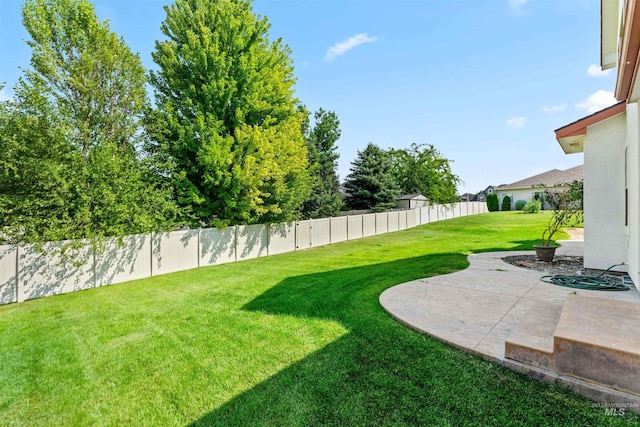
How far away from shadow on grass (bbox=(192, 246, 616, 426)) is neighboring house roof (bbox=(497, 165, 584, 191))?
43.9 meters

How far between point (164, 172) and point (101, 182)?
8.32ft

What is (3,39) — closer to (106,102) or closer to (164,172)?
(106,102)

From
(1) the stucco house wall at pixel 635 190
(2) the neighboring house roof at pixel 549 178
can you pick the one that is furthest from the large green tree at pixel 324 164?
(2) the neighboring house roof at pixel 549 178

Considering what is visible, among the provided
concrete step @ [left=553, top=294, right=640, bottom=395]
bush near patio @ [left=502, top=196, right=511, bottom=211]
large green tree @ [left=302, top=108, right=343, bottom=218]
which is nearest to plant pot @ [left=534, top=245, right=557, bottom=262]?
concrete step @ [left=553, top=294, right=640, bottom=395]

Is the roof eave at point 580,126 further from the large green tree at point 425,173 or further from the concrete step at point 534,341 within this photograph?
the large green tree at point 425,173

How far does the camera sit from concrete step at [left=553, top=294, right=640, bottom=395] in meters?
2.31

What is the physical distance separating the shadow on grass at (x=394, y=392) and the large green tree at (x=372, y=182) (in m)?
20.6

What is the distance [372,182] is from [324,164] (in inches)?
167

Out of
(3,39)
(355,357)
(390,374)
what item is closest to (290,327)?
(355,357)

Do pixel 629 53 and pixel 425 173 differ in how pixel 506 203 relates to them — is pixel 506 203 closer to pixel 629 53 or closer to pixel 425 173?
pixel 425 173

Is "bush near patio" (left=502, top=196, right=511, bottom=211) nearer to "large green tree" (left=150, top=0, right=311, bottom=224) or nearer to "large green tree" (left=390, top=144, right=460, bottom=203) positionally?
"large green tree" (left=390, top=144, right=460, bottom=203)

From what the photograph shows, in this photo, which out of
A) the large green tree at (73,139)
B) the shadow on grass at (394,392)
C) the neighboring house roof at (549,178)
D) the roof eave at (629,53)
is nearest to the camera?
the shadow on grass at (394,392)

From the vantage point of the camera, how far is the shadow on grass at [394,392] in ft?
7.44

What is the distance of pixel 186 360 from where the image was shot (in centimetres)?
355
